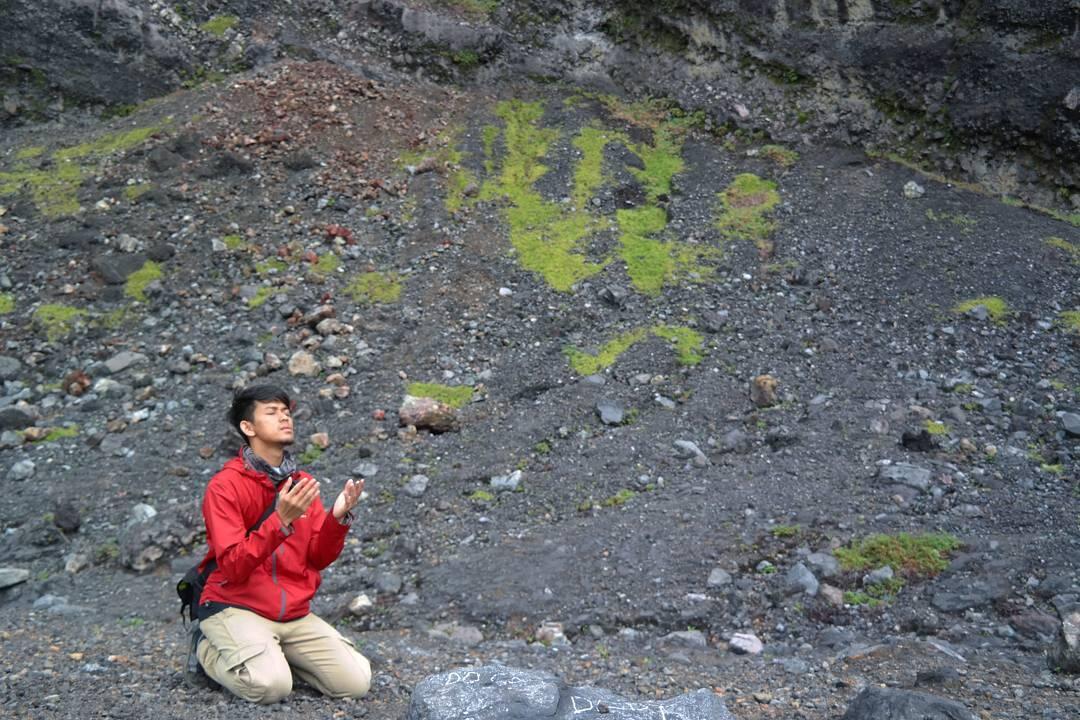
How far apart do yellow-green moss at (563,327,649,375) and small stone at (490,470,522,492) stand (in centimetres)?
181

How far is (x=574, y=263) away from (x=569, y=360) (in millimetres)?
2033

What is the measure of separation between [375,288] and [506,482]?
Answer: 383 centimetres

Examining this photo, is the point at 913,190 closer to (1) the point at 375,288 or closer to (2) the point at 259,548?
(1) the point at 375,288

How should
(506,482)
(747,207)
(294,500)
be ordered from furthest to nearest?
(747,207), (506,482), (294,500)

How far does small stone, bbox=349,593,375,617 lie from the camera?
24.1 ft

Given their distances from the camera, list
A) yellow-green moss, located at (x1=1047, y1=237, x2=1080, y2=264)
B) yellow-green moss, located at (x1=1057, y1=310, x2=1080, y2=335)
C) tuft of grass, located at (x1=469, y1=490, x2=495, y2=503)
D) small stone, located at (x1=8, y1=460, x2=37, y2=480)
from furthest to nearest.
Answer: yellow-green moss, located at (x1=1047, y1=237, x2=1080, y2=264) < yellow-green moss, located at (x1=1057, y1=310, x2=1080, y2=335) < small stone, located at (x1=8, y1=460, x2=37, y2=480) < tuft of grass, located at (x1=469, y1=490, x2=495, y2=503)

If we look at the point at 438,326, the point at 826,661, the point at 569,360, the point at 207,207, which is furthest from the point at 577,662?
the point at 207,207

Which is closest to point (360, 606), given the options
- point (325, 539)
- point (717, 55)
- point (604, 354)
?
point (325, 539)

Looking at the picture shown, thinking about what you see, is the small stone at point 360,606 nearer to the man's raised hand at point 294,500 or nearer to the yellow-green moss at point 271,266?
the man's raised hand at point 294,500

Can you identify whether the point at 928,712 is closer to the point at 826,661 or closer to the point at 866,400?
the point at 826,661

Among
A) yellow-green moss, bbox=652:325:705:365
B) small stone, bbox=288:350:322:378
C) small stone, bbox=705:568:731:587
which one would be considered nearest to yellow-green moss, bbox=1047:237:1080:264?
yellow-green moss, bbox=652:325:705:365

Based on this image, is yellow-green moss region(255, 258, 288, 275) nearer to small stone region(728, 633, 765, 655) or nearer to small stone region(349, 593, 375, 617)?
small stone region(349, 593, 375, 617)

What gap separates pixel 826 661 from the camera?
20.9 feet

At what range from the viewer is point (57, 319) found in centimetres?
1121
